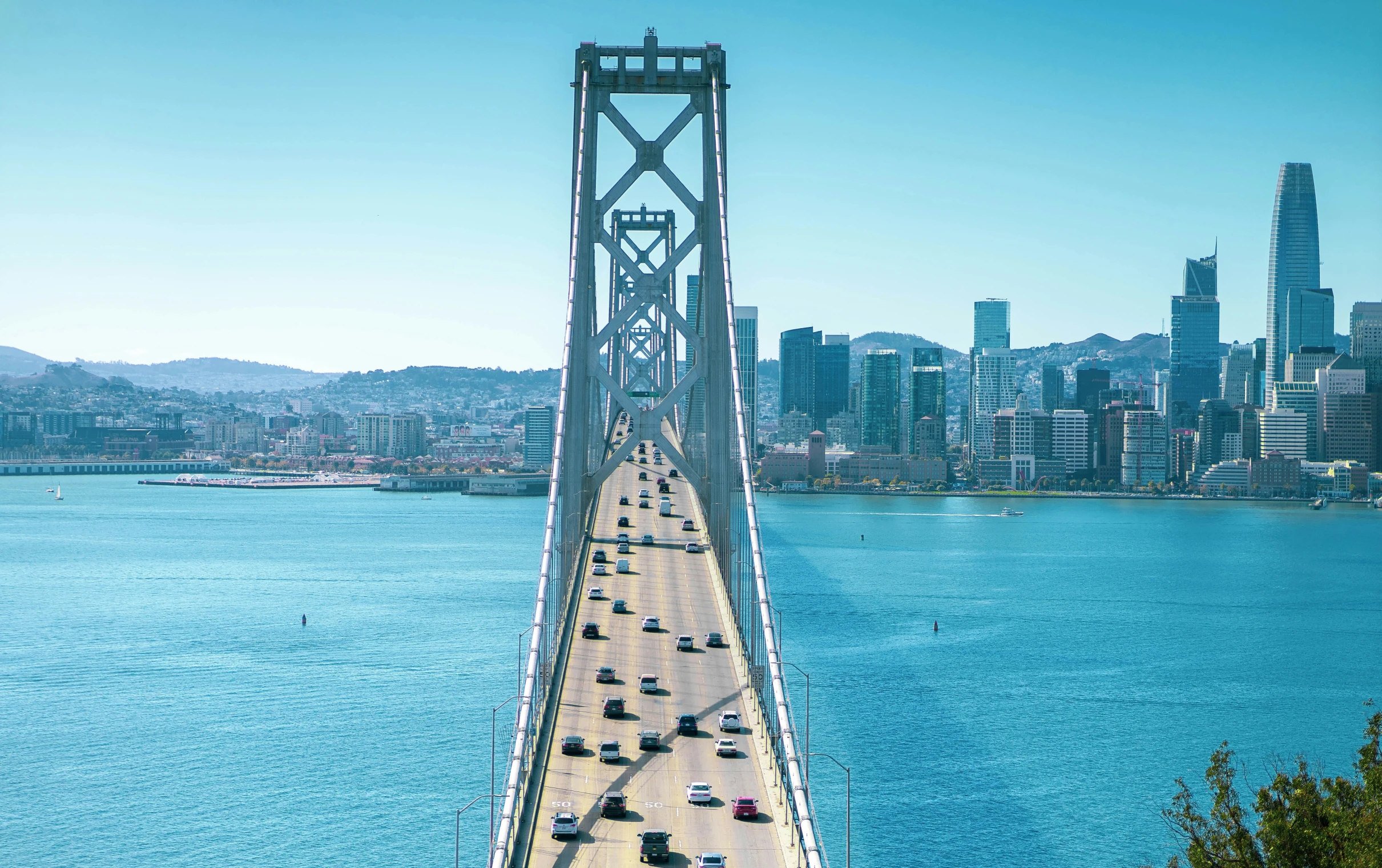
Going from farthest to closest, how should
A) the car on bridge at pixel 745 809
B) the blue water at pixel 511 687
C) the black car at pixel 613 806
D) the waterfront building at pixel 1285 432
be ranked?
the waterfront building at pixel 1285 432 → the blue water at pixel 511 687 → the black car at pixel 613 806 → the car on bridge at pixel 745 809

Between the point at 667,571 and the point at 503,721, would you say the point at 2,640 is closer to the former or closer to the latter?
the point at 503,721

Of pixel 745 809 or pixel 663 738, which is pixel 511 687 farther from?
pixel 745 809

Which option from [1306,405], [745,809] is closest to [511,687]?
[745,809]

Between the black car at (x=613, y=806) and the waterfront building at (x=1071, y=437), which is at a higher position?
the waterfront building at (x=1071, y=437)

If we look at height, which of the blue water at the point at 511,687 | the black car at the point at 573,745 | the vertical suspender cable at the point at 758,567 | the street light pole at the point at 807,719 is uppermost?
the vertical suspender cable at the point at 758,567

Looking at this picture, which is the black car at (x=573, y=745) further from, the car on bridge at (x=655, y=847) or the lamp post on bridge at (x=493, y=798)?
the car on bridge at (x=655, y=847)

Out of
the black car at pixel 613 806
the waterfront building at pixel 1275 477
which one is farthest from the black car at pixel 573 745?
the waterfront building at pixel 1275 477

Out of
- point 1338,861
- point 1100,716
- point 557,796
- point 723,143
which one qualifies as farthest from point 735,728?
point 1100,716
